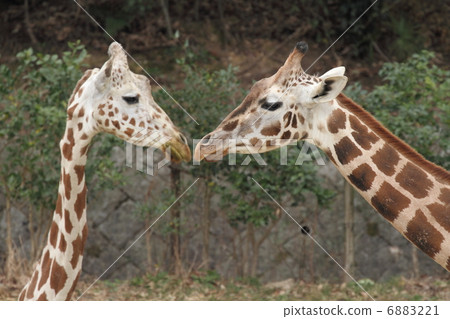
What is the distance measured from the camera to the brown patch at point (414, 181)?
4.97 metres

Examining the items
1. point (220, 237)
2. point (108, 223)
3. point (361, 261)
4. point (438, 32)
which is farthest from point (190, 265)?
point (438, 32)

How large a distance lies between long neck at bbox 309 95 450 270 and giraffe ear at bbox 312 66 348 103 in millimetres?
Answer: 120

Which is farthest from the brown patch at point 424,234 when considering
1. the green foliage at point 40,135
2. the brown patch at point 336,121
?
the green foliage at point 40,135

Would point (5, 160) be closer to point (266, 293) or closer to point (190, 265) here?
point (190, 265)

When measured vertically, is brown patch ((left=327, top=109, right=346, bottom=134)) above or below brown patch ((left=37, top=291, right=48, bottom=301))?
above

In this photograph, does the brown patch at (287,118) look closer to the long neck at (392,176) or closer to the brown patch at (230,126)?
the long neck at (392,176)

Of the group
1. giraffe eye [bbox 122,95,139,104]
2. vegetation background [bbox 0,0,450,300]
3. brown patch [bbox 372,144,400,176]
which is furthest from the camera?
vegetation background [bbox 0,0,450,300]

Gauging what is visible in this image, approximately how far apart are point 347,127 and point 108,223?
17.7ft

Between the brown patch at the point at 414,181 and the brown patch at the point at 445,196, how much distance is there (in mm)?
83

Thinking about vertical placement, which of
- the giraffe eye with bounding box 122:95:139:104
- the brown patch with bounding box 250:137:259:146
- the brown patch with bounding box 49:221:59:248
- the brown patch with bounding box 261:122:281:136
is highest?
the giraffe eye with bounding box 122:95:139:104

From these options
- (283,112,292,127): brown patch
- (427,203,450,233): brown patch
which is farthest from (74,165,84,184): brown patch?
(427,203,450,233): brown patch

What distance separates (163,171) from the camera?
→ 9.82 metres

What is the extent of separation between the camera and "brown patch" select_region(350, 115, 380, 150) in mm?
5078

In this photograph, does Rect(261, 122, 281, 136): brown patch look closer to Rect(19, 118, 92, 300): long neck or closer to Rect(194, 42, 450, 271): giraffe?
Rect(194, 42, 450, 271): giraffe
